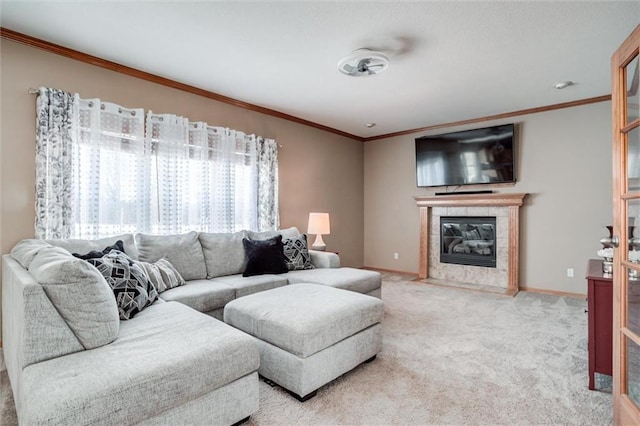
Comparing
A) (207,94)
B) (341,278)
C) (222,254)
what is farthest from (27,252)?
(207,94)

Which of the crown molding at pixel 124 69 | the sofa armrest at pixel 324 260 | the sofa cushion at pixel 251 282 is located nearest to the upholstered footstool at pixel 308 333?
the sofa cushion at pixel 251 282

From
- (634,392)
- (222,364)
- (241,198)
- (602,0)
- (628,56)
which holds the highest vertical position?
(602,0)

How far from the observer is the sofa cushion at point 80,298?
1441 mm

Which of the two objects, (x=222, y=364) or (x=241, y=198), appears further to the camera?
(x=241, y=198)

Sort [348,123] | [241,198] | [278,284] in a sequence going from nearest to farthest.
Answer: [278,284] → [241,198] → [348,123]

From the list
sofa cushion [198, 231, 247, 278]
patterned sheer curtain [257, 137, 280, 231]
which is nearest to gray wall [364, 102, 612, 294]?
patterned sheer curtain [257, 137, 280, 231]

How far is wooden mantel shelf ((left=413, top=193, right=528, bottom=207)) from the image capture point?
4.59 m

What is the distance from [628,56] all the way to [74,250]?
12.2 ft

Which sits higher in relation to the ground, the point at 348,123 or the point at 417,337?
the point at 348,123

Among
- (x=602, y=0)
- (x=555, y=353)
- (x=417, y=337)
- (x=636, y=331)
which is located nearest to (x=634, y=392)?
(x=636, y=331)

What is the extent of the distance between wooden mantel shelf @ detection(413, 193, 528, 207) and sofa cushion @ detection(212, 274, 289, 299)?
3.11 m

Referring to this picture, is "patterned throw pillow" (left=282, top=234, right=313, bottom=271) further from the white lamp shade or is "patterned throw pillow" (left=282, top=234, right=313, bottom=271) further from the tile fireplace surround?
the tile fireplace surround

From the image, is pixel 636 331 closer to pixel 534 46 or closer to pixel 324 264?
pixel 534 46

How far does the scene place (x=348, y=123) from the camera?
5273 mm
